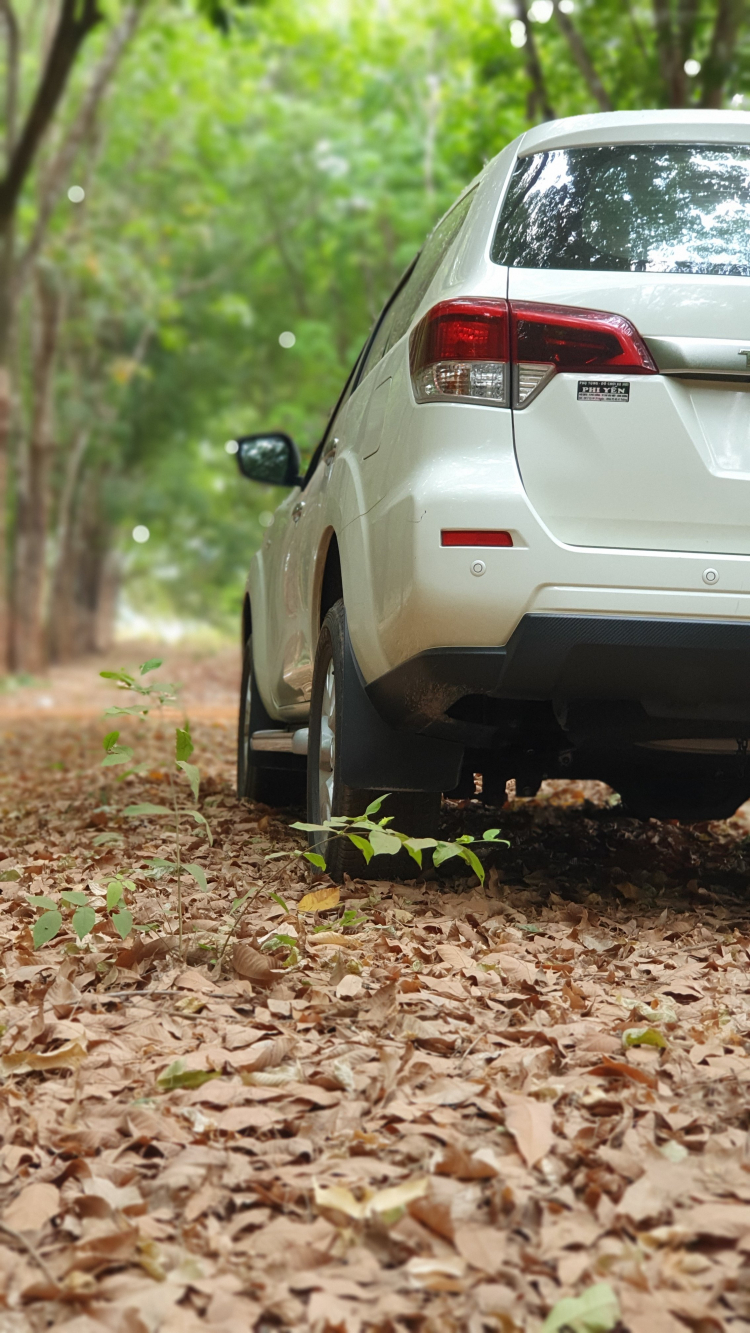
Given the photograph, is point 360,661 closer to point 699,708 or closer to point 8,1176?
point 699,708

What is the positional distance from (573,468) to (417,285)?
124 centimetres

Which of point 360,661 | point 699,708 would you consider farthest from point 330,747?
point 699,708

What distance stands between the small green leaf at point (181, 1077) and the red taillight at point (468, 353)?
180 centimetres

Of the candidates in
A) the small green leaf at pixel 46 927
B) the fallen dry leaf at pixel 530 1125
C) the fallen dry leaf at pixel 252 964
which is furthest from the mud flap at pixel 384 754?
the fallen dry leaf at pixel 530 1125

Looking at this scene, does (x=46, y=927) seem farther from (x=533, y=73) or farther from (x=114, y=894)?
(x=533, y=73)

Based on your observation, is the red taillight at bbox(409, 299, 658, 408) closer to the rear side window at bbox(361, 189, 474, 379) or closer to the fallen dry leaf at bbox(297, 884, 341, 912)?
the rear side window at bbox(361, 189, 474, 379)

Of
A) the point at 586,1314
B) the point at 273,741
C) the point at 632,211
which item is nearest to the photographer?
the point at 586,1314

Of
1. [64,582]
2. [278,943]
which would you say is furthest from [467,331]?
[64,582]

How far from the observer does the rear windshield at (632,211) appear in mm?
3758

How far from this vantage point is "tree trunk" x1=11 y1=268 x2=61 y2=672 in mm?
23391

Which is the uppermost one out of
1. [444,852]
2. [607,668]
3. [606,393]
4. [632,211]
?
[632,211]

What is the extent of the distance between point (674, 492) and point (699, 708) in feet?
2.03

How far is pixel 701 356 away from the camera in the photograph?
3.59 metres

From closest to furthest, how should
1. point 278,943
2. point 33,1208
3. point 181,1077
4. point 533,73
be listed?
1. point 33,1208
2. point 181,1077
3. point 278,943
4. point 533,73
